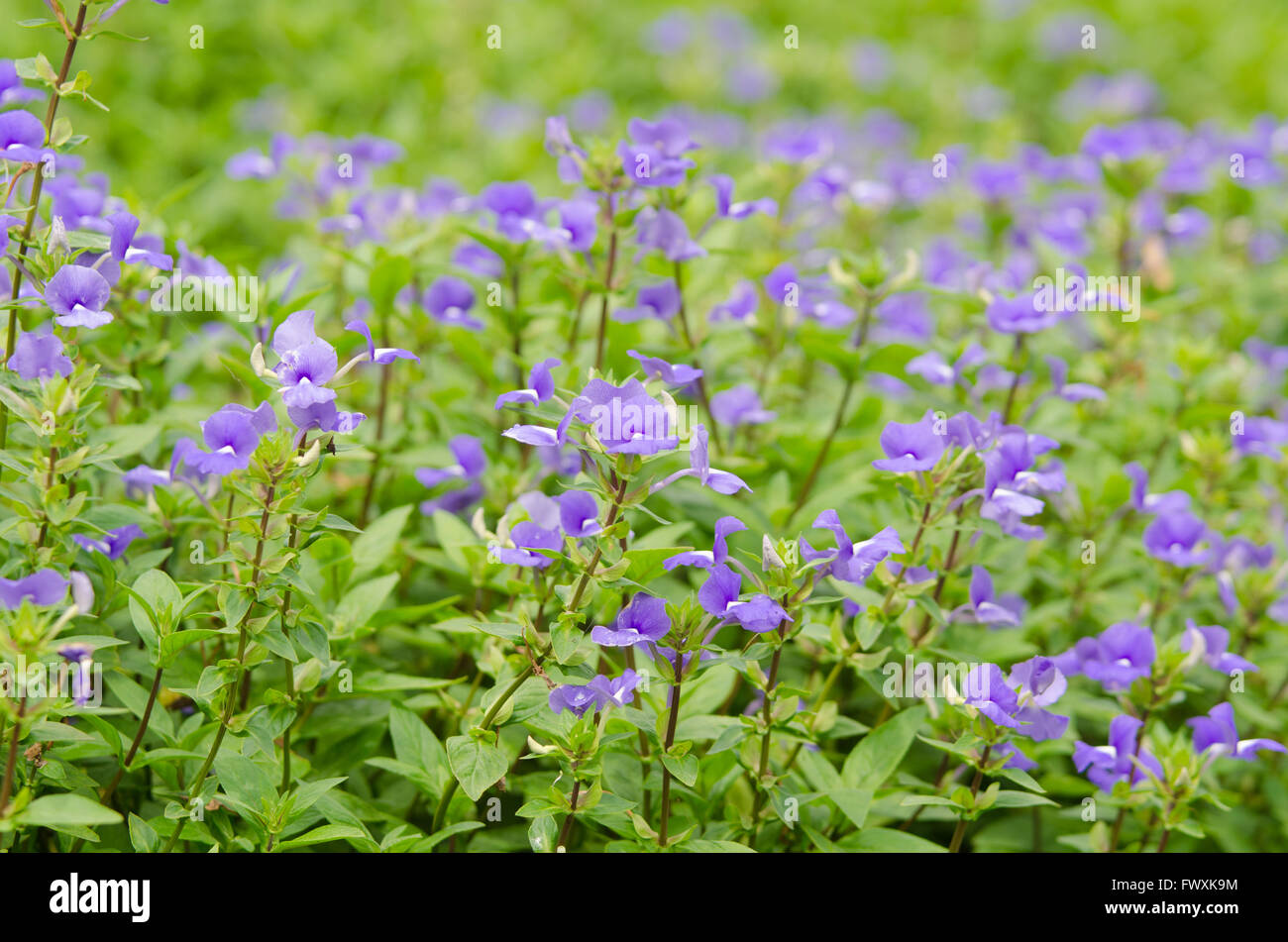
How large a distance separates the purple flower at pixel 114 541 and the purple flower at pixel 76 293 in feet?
1.46

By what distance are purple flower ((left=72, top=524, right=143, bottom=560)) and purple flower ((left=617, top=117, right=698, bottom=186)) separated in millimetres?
1309

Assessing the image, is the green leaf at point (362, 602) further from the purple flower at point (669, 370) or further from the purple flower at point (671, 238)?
the purple flower at point (671, 238)

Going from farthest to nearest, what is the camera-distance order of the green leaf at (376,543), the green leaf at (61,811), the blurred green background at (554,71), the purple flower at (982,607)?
the blurred green background at (554,71), the green leaf at (376,543), the purple flower at (982,607), the green leaf at (61,811)

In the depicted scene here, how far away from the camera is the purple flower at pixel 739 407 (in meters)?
2.83

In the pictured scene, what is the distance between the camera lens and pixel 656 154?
260 centimetres

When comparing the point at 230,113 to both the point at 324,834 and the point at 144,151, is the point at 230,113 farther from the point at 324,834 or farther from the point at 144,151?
the point at 324,834

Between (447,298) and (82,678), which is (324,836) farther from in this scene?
(447,298)

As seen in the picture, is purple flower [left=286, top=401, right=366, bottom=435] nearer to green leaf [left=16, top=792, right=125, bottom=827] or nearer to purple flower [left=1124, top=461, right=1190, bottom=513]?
green leaf [left=16, top=792, right=125, bottom=827]

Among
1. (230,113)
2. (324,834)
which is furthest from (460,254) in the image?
(230,113)

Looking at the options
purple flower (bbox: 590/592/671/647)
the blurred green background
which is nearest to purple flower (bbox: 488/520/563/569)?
purple flower (bbox: 590/592/671/647)

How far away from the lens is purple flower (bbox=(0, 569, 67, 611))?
1.78m

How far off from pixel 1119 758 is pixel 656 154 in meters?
1.63

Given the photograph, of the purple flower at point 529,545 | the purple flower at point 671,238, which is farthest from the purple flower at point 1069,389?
the purple flower at point 529,545

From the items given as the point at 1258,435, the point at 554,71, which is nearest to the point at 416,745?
the point at 1258,435
